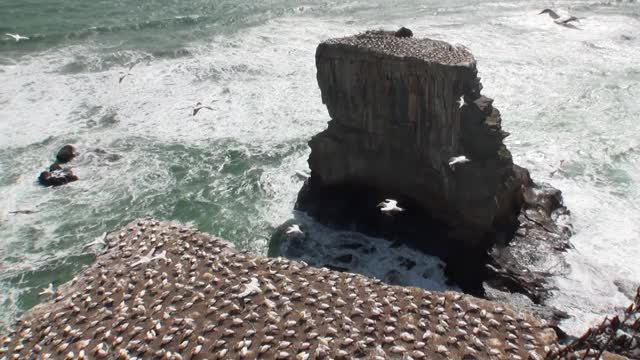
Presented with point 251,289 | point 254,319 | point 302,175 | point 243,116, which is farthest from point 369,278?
point 243,116

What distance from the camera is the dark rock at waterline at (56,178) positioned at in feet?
85.8

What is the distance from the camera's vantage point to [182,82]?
36.6m

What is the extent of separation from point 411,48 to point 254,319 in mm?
10310

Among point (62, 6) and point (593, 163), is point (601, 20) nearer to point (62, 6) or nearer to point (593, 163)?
point (593, 163)

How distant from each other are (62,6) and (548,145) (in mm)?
42740

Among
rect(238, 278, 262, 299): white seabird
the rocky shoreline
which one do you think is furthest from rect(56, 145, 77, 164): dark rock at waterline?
rect(238, 278, 262, 299): white seabird

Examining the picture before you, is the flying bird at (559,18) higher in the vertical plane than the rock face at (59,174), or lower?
higher

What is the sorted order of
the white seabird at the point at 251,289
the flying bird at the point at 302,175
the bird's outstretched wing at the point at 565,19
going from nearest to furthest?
the white seabird at the point at 251,289 < the flying bird at the point at 302,175 < the bird's outstretched wing at the point at 565,19

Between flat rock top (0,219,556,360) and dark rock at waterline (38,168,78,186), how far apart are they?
37.0ft

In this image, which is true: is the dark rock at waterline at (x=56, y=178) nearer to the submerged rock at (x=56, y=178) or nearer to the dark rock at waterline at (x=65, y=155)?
the submerged rock at (x=56, y=178)

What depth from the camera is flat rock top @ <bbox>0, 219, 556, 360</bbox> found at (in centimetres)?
1220

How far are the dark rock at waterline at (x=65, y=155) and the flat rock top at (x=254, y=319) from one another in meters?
13.2

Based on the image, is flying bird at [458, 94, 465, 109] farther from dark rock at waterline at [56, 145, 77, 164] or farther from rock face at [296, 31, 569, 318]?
dark rock at waterline at [56, 145, 77, 164]

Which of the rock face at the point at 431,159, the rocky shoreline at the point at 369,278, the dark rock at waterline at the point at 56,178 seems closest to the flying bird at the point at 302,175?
the rocky shoreline at the point at 369,278
